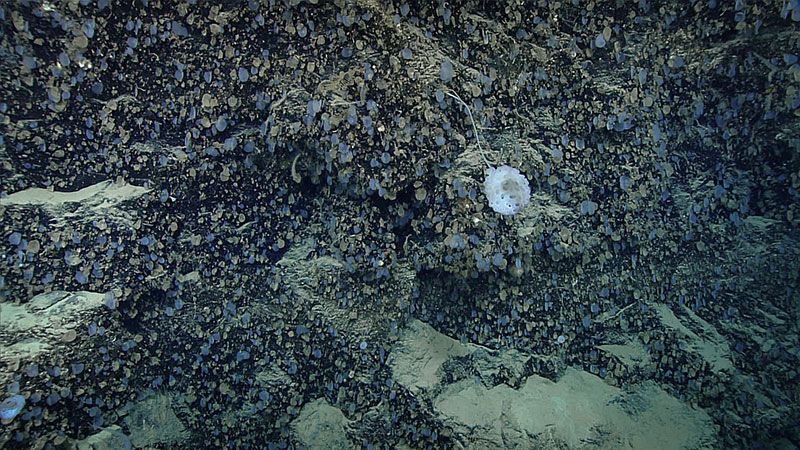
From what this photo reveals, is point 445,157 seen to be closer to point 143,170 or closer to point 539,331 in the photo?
point 539,331

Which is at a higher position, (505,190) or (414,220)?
(505,190)

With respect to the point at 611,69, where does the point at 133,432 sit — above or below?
below

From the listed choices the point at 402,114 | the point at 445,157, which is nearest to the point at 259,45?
the point at 402,114
